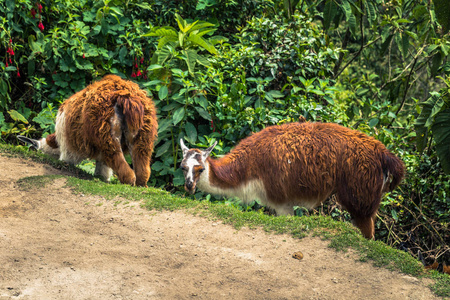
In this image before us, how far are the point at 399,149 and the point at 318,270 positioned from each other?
425cm

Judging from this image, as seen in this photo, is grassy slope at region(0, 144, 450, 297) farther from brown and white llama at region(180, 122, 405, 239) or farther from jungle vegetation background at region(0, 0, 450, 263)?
jungle vegetation background at region(0, 0, 450, 263)

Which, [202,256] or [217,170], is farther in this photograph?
[217,170]

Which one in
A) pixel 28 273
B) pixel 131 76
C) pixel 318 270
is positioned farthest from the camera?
pixel 131 76

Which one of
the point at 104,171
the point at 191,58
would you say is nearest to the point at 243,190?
the point at 104,171

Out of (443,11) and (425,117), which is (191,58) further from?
(443,11)

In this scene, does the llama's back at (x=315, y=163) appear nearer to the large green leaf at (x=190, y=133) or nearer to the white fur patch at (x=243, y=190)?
the white fur patch at (x=243, y=190)

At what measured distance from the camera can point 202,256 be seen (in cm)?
504

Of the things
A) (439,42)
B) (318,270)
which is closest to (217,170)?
(318,270)

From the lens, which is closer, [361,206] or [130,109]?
[361,206]

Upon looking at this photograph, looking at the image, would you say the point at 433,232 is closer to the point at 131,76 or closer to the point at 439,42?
the point at 439,42

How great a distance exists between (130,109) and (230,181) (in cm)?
167

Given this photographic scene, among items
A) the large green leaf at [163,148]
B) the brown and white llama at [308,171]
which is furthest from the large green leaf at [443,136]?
the large green leaf at [163,148]

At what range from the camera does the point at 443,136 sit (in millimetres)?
6469

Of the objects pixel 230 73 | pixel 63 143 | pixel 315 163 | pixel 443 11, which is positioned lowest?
pixel 63 143
